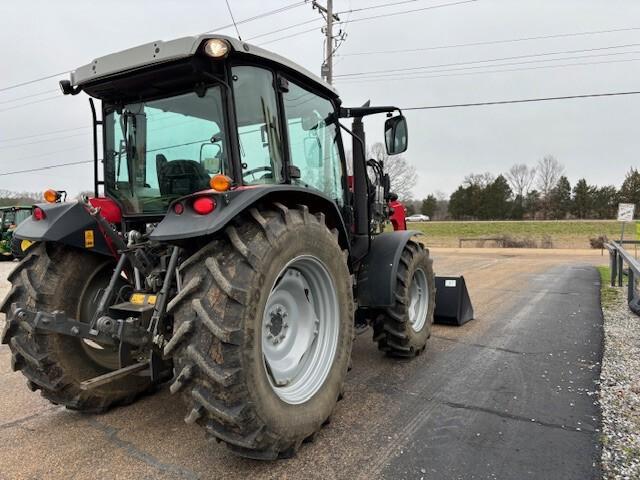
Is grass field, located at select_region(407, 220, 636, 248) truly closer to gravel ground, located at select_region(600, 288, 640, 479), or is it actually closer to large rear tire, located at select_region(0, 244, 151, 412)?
gravel ground, located at select_region(600, 288, 640, 479)

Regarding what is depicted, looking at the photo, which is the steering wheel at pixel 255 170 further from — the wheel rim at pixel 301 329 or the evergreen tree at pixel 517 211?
the evergreen tree at pixel 517 211

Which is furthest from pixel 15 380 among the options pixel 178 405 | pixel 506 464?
pixel 506 464

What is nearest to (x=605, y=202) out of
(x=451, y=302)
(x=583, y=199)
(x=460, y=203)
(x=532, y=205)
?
(x=583, y=199)

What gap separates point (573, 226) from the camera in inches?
1467

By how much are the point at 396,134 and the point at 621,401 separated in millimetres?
2899

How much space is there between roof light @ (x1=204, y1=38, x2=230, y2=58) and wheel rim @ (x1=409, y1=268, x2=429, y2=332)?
314 centimetres

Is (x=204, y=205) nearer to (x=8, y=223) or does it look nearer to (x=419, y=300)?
(x=419, y=300)

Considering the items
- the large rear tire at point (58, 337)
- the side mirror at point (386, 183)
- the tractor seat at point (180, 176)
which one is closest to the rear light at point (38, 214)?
the large rear tire at point (58, 337)

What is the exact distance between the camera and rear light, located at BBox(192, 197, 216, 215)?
246 cm

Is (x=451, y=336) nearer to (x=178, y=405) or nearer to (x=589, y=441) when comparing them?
(x=589, y=441)

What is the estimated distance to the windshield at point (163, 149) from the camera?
3031 mm

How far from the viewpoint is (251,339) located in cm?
238

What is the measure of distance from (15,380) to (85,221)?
2.04 meters

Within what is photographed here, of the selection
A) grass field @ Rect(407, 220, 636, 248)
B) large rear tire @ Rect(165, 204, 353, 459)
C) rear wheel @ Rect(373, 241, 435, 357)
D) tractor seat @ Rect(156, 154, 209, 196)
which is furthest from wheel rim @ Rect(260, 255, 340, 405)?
grass field @ Rect(407, 220, 636, 248)
